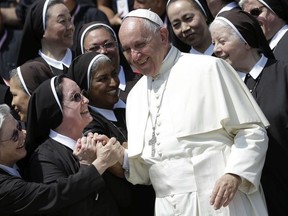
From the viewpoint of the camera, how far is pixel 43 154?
566 centimetres

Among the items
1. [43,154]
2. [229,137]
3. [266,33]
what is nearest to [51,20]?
[266,33]

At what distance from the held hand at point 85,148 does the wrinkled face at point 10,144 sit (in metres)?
0.40

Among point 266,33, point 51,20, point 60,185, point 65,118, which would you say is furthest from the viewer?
point 51,20

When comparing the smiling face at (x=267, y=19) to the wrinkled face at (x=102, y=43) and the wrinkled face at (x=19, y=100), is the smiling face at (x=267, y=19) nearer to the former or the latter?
the wrinkled face at (x=102, y=43)

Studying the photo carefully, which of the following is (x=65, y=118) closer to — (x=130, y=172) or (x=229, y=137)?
(x=130, y=172)

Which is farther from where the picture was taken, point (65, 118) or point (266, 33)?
point (266, 33)

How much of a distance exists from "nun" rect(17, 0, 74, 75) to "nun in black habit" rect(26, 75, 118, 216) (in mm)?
1861

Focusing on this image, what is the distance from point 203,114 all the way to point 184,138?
0.64 ft

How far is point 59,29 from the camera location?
786 centimetres

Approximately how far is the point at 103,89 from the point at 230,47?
3.29 feet

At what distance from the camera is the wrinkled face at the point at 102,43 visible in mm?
7234

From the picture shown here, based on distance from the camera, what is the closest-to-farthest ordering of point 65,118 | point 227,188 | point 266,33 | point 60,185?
point 227,188, point 60,185, point 65,118, point 266,33

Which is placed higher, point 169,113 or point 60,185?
point 169,113

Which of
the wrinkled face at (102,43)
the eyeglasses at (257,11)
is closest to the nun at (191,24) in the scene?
the eyeglasses at (257,11)
